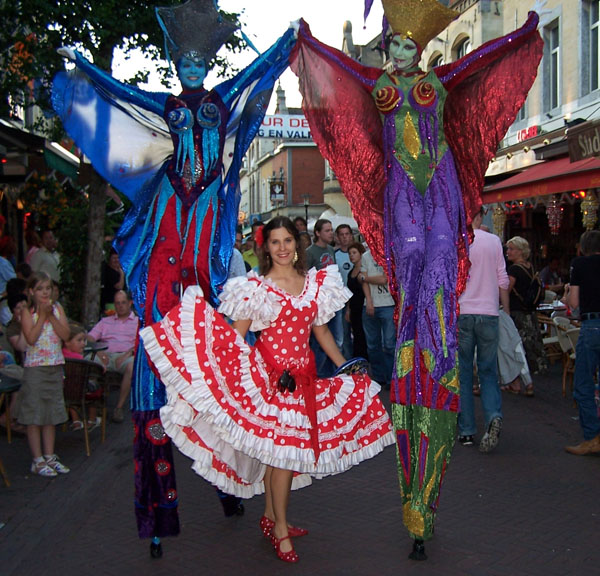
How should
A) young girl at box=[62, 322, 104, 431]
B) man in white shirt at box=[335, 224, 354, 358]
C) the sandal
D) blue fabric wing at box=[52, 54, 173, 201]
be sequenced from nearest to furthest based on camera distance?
blue fabric wing at box=[52, 54, 173, 201] < young girl at box=[62, 322, 104, 431] < the sandal < man in white shirt at box=[335, 224, 354, 358]

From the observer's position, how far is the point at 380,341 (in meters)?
9.28

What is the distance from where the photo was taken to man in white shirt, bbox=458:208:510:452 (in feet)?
21.0

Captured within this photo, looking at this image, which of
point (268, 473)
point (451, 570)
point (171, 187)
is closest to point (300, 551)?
point (268, 473)

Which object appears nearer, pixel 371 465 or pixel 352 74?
pixel 352 74

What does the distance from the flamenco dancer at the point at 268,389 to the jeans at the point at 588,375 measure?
2672mm

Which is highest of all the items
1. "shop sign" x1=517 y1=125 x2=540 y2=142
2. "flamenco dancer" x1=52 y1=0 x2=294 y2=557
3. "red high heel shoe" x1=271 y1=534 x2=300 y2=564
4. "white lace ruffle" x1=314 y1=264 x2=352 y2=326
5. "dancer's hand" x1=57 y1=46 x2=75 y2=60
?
"shop sign" x1=517 y1=125 x2=540 y2=142

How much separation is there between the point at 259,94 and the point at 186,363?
62.6 inches

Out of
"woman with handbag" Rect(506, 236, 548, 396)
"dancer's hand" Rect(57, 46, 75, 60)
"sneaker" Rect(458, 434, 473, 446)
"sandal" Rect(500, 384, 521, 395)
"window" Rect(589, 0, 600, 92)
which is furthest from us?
"window" Rect(589, 0, 600, 92)

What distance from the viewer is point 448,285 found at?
3834mm

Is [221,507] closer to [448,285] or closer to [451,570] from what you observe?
[451,570]

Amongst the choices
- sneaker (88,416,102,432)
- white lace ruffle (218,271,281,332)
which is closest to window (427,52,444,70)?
sneaker (88,416,102,432)

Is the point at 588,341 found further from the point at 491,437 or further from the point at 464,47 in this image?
the point at 464,47

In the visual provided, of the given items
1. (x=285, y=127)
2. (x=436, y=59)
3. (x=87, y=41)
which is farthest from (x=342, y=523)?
(x=436, y=59)

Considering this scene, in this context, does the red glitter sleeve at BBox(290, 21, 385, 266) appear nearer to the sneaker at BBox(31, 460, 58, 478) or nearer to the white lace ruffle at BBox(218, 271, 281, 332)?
the white lace ruffle at BBox(218, 271, 281, 332)
